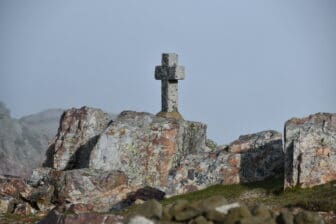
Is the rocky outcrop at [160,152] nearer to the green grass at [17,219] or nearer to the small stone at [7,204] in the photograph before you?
the small stone at [7,204]

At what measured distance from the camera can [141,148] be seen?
55.5m

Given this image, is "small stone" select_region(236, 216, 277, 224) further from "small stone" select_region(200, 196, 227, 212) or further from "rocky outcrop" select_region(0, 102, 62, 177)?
"rocky outcrop" select_region(0, 102, 62, 177)

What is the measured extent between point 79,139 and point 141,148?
20.5ft

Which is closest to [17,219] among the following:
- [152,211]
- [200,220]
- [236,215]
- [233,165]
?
[233,165]

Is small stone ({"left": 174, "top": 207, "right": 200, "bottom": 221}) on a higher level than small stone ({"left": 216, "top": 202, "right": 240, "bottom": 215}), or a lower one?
lower

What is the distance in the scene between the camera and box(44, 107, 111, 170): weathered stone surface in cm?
5953

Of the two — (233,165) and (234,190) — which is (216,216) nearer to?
(234,190)

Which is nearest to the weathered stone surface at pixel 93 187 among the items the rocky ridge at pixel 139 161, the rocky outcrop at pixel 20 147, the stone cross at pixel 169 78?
the rocky ridge at pixel 139 161

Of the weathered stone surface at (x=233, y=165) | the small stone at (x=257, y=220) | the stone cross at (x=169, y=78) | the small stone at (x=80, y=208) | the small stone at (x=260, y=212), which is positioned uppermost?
the stone cross at (x=169, y=78)

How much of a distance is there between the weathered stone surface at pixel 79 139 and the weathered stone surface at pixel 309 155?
59.0 ft

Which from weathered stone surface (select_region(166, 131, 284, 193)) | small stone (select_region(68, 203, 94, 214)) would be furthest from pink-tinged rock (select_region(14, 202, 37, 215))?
weathered stone surface (select_region(166, 131, 284, 193))

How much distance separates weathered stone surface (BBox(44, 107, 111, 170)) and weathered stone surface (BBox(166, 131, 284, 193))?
11460mm

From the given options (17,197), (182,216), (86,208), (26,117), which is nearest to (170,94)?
(17,197)

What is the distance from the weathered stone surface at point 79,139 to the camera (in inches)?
2344
